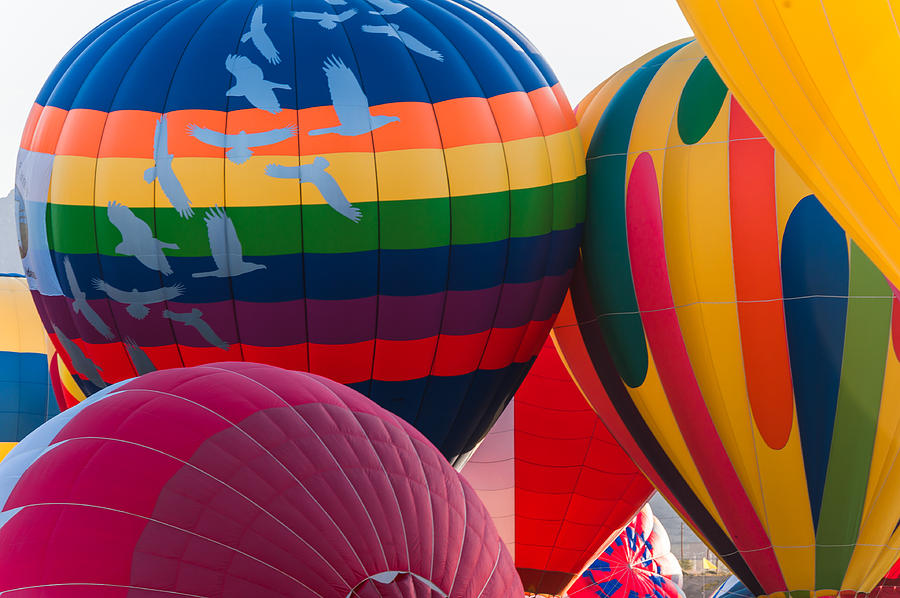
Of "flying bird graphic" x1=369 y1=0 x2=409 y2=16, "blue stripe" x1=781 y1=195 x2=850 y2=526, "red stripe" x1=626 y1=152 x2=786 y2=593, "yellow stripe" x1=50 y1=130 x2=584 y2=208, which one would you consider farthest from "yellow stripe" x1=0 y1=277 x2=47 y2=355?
"blue stripe" x1=781 y1=195 x2=850 y2=526

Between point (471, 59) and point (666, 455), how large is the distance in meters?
2.67

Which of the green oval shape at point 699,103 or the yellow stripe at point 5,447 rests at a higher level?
the green oval shape at point 699,103

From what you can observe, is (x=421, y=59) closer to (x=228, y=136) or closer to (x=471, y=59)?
(x=471, y=59)

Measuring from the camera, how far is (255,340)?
6.93 m

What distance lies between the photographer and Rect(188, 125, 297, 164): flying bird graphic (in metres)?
6.70

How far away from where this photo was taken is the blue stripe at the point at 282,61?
6844 millimetres

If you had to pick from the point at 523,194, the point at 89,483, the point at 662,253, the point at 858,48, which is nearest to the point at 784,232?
the point at 662,253

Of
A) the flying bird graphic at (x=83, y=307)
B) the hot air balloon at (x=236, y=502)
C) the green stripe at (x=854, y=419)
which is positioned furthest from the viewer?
the flying bird graphic at (x=83, y=307)

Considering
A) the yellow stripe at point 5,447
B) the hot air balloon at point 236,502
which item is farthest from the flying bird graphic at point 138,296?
the yellow stripe at point 5,447

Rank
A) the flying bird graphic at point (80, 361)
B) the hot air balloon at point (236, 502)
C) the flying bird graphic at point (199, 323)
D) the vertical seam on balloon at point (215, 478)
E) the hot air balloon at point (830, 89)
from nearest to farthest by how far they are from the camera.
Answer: the hot air balloon at point (236, 502), the vertical seam on balloon at point (215, 478), the hot air balloon at point (830, 89), the flying bird graphic at point (199, 323), the flying bird graphic at point (80, 361)

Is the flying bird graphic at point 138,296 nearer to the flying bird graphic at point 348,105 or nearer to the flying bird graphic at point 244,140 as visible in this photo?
the flying bird graphic at point 244,140

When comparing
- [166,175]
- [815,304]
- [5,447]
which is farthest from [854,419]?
[5,447]

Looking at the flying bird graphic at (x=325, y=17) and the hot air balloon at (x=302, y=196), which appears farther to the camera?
the flying bird graphic at (x=325, y=17)

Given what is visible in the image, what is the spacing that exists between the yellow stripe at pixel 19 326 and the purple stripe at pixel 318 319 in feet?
14.2
